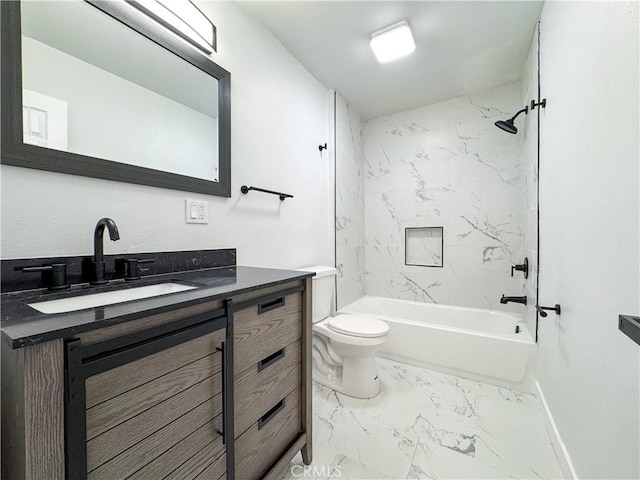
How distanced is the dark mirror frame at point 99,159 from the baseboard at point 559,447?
6.61ft

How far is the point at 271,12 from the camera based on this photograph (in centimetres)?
166

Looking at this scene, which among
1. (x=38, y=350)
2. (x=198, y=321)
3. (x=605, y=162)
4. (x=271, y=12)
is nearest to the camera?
(x=38, y=350)

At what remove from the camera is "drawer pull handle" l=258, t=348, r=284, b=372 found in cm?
99

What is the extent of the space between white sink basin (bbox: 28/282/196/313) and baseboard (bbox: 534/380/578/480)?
1.70 m

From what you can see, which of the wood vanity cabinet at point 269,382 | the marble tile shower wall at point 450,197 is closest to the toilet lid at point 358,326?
the wood vanity cabinet at point 269,382

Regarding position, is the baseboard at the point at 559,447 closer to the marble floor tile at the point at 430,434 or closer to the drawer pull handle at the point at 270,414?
the marble floor tile at the point at 430,434

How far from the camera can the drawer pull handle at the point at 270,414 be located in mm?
1002

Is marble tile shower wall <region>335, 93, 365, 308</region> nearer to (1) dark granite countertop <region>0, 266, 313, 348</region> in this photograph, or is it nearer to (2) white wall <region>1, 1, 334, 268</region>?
(2) white wall <region>1, 1, 334, 268</region>

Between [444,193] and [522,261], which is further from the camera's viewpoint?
[444,193]

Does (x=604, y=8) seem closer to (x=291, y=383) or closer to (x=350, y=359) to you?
(x=291, y=383)

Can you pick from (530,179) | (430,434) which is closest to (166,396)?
(430,434)

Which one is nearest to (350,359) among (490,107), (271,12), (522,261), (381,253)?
(381,253)

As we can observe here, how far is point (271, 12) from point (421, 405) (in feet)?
8.59

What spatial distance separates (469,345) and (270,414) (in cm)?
160
